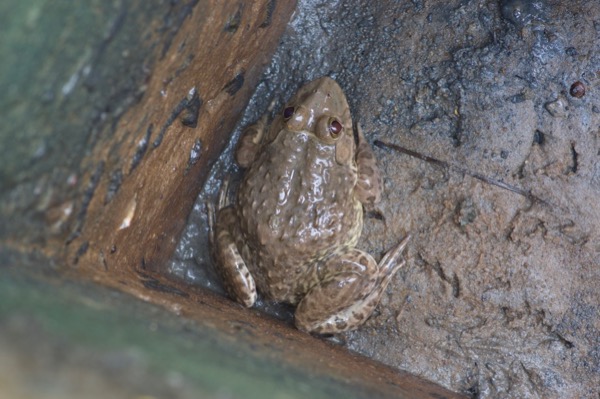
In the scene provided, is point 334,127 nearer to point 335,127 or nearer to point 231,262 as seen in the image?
point 335,127

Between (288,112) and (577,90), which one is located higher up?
(577,90)

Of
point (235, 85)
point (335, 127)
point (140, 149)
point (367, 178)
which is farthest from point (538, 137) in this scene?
point (140, 149)

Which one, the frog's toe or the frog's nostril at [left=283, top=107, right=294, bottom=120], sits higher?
the frog's nostril at [left=283, top=107, right=294, bottom=120]

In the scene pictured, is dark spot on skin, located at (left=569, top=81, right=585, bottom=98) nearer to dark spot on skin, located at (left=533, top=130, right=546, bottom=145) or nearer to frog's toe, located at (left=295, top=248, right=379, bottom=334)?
dark spot on skin, located at (left=533, top=130, right=546, bottom=145)

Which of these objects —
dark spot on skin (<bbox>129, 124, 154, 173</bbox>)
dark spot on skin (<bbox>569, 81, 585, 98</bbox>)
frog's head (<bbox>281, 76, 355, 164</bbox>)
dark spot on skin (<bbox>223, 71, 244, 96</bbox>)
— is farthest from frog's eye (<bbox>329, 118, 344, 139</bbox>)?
dark spot on skin (<bbox>569, 81, 585, 98</bbox>)

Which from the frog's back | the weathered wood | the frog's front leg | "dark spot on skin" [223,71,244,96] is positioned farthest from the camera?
the frog's front leg

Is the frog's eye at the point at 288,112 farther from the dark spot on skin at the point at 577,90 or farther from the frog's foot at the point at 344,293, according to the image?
the dark spot on skin at the point at 577,90
